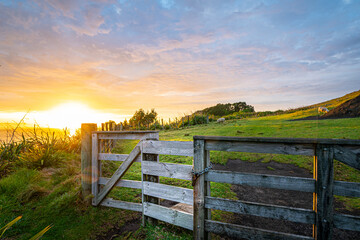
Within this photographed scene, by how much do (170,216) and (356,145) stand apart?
133 inches

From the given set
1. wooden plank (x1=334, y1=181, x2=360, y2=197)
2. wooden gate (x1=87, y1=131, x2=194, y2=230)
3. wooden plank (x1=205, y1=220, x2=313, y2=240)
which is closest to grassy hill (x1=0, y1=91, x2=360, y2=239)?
wooden gate (x1=87, y1=131, x2=194, y2=230)

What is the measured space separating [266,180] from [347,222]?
1115mm

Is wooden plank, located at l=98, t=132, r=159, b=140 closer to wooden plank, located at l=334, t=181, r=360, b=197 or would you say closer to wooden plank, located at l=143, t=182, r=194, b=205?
wooden plank, located at l=143, t=182, r=194, b=205

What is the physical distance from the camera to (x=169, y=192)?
3.87m

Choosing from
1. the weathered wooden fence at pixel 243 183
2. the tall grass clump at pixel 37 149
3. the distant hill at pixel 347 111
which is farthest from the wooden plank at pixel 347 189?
the distant hill at pixel 347 111

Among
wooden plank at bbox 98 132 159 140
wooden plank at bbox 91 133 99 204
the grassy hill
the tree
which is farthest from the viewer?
the tree

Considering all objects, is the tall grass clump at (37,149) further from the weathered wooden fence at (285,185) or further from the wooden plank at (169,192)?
the weathered wooden fence at (285,185)

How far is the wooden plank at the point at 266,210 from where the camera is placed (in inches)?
104

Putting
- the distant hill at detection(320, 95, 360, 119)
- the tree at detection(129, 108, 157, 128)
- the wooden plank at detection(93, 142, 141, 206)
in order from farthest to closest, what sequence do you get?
the tree at detection(129, 108, 157, 128) → the distant hill at detection(320, 95, 360, 119) → the wooden plank at detection(93, 142, 141, 206)

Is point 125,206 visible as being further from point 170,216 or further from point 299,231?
point 299,231

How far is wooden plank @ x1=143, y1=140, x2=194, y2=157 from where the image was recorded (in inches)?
143

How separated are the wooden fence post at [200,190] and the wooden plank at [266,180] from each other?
0.50ft

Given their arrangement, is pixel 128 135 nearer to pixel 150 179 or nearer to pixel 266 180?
pixel 150 179

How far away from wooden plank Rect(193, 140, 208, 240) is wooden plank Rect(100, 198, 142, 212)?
1834 millimetres
